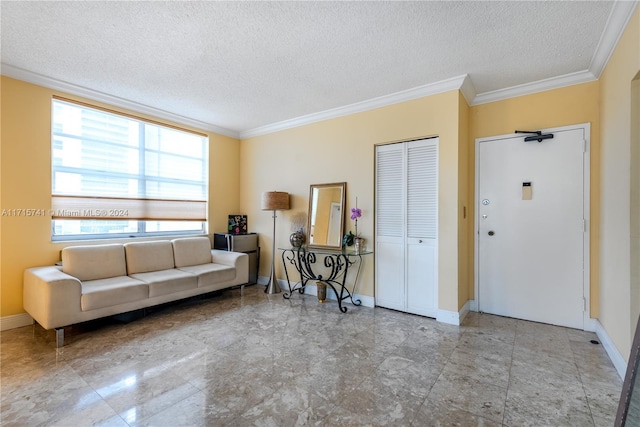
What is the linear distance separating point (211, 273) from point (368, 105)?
9.97 feet

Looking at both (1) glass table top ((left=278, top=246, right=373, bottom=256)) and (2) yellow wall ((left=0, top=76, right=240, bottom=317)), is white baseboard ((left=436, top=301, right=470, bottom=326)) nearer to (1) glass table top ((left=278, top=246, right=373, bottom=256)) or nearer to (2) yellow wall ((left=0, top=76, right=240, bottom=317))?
(1) glass table top ((left=278, top=246, right=373, bottom=256))

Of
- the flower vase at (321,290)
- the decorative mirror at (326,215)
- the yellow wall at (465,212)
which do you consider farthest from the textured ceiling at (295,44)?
the flower vase at (321,290)

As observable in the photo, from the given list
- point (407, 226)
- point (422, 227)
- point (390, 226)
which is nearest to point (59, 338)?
point (390, 226)

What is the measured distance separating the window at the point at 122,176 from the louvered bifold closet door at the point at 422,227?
11.0ft

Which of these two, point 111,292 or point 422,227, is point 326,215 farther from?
point 111,292

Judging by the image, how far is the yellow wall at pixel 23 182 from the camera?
3014mm

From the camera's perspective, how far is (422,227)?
3.46 m

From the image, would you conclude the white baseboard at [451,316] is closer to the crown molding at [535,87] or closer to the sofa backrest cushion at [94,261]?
the crown molding at [535,87]

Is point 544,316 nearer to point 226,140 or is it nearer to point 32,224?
point 226,140

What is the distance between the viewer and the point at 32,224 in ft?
10.4

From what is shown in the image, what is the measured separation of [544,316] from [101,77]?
5.50 meters

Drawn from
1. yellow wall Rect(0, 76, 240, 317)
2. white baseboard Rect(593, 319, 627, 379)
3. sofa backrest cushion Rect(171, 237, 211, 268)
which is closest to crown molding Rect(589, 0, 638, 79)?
white baseboard Rect(593, 319, 627, 379)

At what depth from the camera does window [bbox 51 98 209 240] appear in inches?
136

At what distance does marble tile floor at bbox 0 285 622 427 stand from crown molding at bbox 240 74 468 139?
2.60 m
